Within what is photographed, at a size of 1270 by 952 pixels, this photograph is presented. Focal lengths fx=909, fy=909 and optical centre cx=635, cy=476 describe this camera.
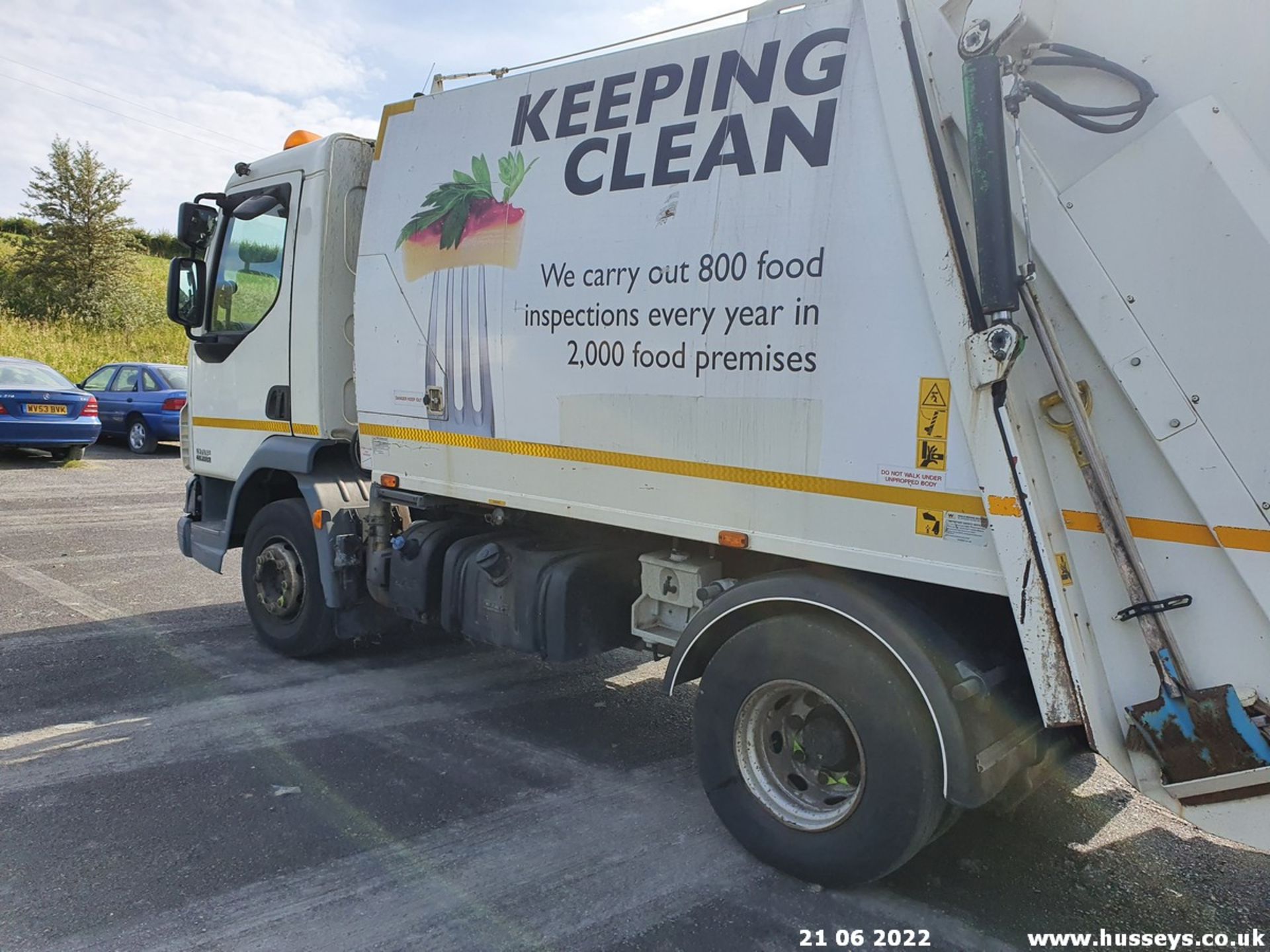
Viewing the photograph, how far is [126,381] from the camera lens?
16312mm

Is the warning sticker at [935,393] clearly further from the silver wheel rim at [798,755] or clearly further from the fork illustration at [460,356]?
the fork illustration at [460,356]

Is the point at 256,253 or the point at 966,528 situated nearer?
the point at 966,528

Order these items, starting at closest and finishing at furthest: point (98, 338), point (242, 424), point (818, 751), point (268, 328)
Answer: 1. point (818, 751)
2. point (268, 328)
3. point (242, 424)
4. point (98, 338)

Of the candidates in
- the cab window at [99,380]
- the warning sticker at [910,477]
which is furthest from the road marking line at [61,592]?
the cab window at [99,380]

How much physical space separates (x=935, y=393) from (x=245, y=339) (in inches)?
178

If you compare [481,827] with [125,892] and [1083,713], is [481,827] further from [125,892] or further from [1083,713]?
[1083,713]

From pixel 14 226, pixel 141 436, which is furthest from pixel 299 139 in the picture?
pixel 14 226

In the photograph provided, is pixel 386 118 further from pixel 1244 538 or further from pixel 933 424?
pixel 1244 538

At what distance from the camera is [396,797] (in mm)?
3926

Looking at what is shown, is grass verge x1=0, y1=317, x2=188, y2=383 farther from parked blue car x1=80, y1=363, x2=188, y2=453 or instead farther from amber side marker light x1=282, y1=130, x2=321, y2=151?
amber side marker light x1=282, y1=130, x2=321, y2=151

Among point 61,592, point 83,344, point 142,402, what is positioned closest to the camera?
point 61,592

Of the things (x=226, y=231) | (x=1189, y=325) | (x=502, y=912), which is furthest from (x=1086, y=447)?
(x=226, y=231)

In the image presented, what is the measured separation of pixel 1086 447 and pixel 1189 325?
0.42m

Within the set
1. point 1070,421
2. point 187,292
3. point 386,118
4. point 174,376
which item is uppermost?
point 386,118
